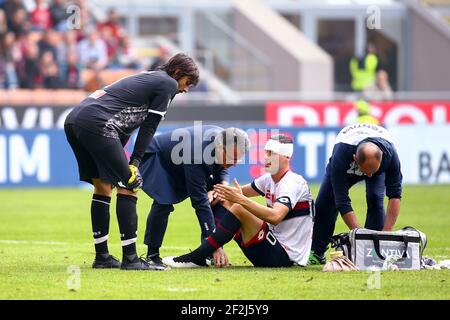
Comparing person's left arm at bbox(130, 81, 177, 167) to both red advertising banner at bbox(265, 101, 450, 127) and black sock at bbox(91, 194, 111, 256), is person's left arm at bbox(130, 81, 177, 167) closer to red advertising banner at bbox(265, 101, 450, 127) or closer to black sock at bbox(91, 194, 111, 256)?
black sock at bbox(91, 194, 111, 256)

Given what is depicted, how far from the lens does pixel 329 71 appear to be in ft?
98.0

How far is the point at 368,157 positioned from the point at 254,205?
1133mm

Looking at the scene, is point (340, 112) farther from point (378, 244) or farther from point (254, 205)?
point (254, 205)

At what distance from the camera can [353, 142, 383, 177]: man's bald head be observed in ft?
32.2

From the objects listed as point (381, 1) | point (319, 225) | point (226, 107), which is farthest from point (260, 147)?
point (381, 1)

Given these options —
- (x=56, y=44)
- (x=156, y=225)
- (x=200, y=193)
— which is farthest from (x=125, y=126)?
(x=56, y=44)

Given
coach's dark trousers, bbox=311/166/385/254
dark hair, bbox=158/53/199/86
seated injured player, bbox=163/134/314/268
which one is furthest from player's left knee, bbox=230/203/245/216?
coach's dark trousers, bbox=311/166/385/254

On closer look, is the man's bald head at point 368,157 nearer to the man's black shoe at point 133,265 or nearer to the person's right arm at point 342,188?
the person's right arm at point 342,188

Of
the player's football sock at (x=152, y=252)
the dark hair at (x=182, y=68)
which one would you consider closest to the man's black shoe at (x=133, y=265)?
the player's football sock at (x=152, y=252)

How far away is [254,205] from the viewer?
962 centimetres

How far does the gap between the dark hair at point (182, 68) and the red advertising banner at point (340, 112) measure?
15954mm

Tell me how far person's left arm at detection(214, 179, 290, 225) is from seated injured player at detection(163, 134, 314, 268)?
0.04 feet

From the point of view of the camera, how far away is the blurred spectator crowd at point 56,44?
2533 cm
